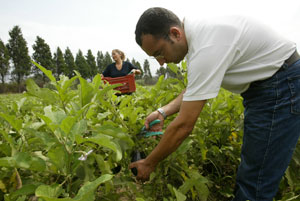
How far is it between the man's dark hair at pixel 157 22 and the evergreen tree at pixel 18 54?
47403 millimetres

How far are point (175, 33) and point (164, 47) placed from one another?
13 centimetres

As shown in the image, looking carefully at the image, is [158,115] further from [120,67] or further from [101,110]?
[120,67]

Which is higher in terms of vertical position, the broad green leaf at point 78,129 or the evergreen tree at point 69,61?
the broad green leaf at point 78,129

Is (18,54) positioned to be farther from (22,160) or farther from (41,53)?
(22,160)

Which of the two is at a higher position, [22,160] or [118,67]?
[22,160]

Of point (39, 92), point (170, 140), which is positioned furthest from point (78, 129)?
point (170, 140)

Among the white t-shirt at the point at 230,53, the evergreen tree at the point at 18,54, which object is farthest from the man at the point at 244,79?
the evergreen tree at the point at 18,54

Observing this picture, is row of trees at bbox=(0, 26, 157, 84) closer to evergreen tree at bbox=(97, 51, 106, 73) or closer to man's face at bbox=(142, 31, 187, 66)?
evergreen tree at bbox=(97, 51, 106, 73)

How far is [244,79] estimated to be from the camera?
1630mm

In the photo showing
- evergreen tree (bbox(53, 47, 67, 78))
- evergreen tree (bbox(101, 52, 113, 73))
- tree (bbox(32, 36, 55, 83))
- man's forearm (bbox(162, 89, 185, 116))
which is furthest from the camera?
evergreen tree (bbox(101, 52, 113, 73))

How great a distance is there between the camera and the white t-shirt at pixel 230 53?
54.2 inches

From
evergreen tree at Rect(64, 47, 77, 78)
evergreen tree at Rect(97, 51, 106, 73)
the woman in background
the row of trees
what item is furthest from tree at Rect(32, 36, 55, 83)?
the woman in background

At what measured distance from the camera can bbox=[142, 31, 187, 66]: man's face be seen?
1.63 metres

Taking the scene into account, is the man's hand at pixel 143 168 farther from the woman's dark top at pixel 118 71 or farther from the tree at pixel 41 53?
the tree at pixel 41 53
